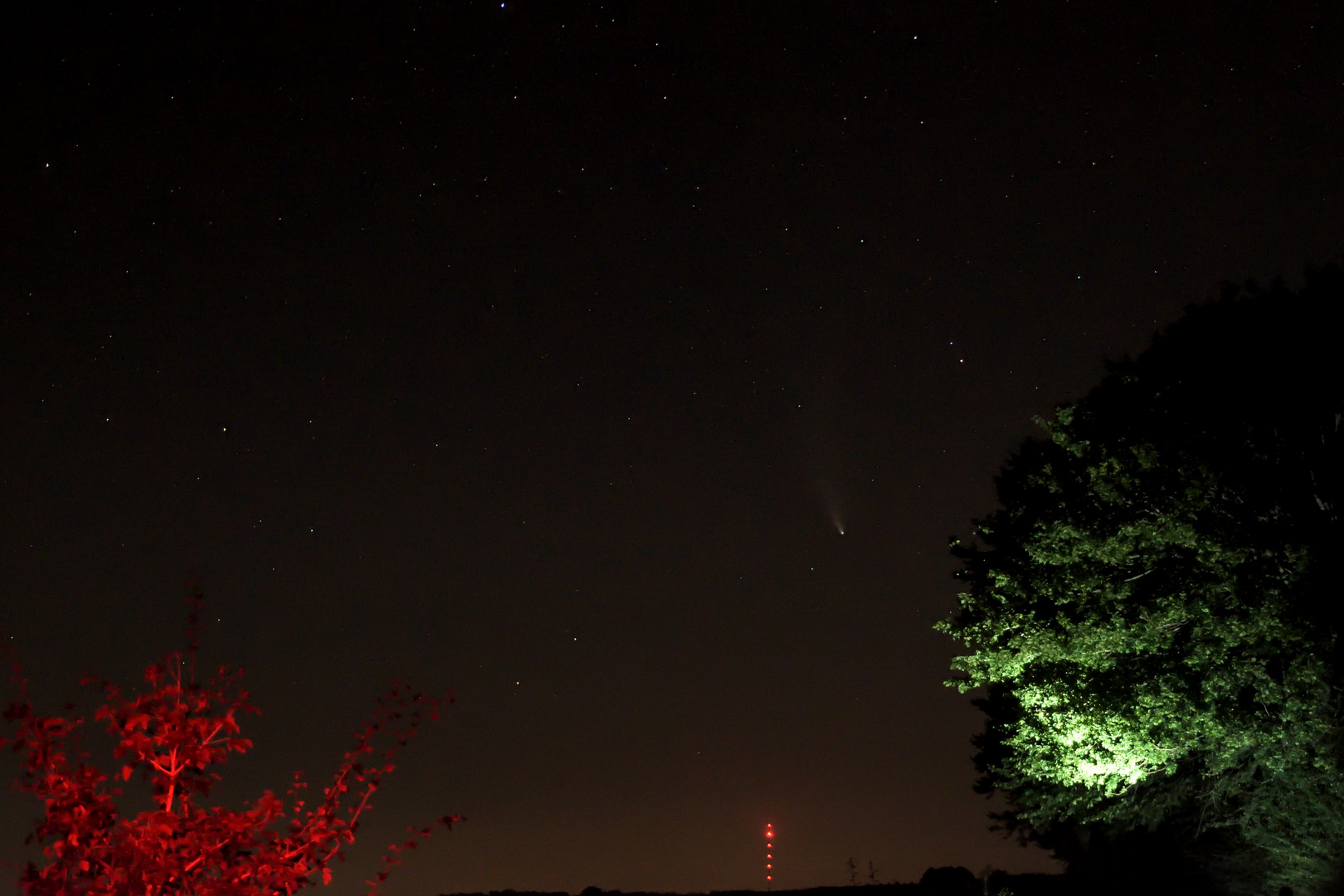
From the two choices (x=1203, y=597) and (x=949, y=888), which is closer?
(x=1203, y=597)

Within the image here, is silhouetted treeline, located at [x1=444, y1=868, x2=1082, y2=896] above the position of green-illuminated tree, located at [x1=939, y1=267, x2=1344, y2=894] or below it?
below

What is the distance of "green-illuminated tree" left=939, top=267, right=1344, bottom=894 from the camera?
19750mm

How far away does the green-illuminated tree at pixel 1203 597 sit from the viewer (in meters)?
19.8

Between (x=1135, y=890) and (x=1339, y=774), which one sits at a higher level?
(x=1339, y=774)

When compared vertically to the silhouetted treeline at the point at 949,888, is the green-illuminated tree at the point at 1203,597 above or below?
above

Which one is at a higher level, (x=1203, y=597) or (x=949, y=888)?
(x=1203, y=597)

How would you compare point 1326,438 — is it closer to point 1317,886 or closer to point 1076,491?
point 1076,491

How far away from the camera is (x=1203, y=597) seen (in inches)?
799

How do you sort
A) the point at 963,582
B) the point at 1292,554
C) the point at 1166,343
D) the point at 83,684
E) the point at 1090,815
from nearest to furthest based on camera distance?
the point at 83,684
the point at 1292,554
the point at 1166,343
the point at 1090,815
the point at 963,582

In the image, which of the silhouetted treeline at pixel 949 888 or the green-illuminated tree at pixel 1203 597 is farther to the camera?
the silhouetted treeline at pixel 949 888

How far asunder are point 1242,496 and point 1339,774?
4.59 m

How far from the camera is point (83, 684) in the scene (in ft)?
26.2

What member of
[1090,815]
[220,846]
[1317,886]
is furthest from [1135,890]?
[220,846]

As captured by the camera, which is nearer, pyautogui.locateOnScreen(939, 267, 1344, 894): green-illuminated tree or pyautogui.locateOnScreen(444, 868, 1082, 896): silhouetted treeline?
pyautogui.locateOnScreen(939, 267, 1344, 894): green-illuminated tree
